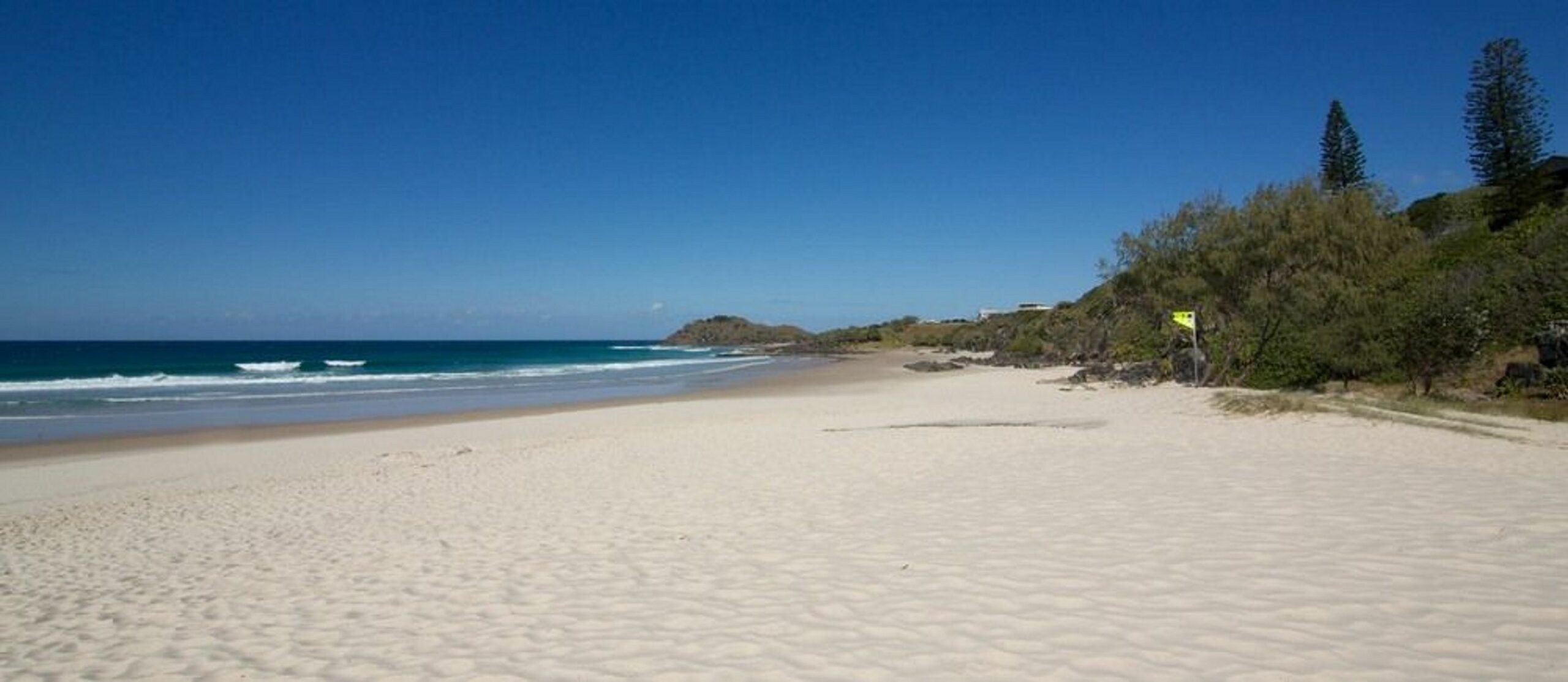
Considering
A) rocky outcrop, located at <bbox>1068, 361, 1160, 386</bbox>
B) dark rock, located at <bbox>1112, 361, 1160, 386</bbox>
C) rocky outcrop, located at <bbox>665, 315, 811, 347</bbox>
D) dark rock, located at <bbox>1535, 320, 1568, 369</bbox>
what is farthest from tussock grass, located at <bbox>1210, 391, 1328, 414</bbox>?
rocky outcrop, located at <bbox>665, 315, 811, 347</bbox>

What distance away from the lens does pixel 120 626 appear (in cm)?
536

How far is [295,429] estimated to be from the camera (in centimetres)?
2039

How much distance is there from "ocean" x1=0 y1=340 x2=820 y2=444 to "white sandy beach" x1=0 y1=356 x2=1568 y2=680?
12.8 m

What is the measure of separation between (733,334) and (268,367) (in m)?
83.3

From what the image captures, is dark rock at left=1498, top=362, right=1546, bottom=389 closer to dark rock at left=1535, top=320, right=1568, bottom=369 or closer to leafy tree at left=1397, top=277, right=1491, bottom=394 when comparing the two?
dark rock at left=1535, top=320, right=1568, bottom=369

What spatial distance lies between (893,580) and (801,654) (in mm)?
1345

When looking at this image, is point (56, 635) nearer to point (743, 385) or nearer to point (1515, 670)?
point (1515, 670)

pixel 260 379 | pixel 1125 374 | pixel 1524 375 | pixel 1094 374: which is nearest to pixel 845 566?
pixel 1524 375

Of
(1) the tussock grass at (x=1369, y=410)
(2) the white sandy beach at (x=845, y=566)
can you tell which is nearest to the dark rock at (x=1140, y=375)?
(1) the tussock grass at (x=1369, y=410)

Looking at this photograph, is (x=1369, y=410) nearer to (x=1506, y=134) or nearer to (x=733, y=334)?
(x=1506, y=134)

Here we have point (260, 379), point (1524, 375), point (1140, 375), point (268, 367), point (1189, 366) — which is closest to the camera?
point (1524, 375)

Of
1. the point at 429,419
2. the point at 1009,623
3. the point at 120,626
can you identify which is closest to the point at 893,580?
the point at 1009,623

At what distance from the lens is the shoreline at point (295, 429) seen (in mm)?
16969

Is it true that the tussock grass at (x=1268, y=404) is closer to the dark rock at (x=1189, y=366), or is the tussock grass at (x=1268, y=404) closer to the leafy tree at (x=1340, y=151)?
the dark rock at (x=1189, y=366)
